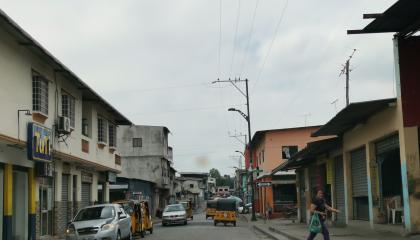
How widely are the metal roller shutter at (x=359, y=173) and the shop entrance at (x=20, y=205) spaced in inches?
523

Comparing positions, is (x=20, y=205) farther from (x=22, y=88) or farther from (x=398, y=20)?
(x=398, y=20)

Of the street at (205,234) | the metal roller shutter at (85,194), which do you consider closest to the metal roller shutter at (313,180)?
the street at (205,234)

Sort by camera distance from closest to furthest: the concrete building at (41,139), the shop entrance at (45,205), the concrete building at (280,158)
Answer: the concrete building at (41,139) → the shop entrance at (45,205) → the concrete building at (280,158)

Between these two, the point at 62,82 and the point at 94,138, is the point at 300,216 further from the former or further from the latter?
the point at 62,82

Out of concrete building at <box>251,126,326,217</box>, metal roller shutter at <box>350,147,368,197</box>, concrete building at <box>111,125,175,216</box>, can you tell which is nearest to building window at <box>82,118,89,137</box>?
metal roller shutter at <box>350,147,368,197</box>

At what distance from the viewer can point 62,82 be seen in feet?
85.9

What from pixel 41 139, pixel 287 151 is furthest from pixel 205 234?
pixel 287 151

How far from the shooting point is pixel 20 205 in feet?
74.6

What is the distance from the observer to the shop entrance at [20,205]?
73.7 feet

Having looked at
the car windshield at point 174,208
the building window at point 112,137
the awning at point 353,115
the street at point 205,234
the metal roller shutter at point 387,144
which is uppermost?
the building window at point 112,137

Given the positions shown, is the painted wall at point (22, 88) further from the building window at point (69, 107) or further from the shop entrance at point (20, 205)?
the shop entrance at point (20, 205)

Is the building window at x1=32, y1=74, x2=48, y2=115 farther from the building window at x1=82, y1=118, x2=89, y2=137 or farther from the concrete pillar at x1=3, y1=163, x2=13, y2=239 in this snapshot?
the building window at x1=82, y1=118, x2=89, y2=137

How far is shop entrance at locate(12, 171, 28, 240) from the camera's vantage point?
2245 centimetres

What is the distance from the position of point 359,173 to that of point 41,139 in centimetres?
1280
